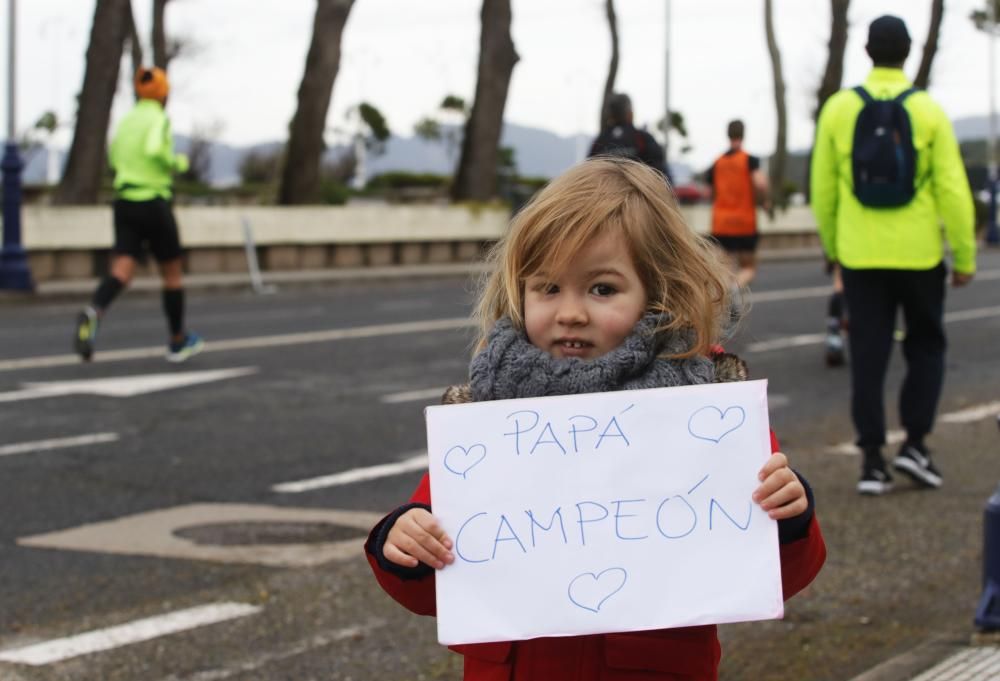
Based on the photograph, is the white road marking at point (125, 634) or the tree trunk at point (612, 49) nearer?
the white road marking at point (125, 634)

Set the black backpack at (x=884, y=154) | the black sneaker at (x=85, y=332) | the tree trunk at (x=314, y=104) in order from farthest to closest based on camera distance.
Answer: the tree trunk at (x=314, y=104) → the black sneaker at (x=85, y=332) → the black backpack at (x=884, y=154)

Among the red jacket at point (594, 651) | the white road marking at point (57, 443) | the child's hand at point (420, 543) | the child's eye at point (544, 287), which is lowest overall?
the white road marking at point (57, 443)

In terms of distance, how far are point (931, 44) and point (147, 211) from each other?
104 feet

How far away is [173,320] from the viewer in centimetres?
1148

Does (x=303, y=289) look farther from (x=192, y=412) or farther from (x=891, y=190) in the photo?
(x=891, y=190)

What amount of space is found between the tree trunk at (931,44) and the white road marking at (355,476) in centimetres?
3374

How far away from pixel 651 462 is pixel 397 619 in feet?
8.36

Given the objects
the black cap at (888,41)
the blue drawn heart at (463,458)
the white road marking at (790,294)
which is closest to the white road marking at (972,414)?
the black cap at (888,41)

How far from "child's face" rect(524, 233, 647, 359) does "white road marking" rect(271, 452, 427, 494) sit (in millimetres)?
4673

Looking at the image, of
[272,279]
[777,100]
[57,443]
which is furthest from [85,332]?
[777,100]

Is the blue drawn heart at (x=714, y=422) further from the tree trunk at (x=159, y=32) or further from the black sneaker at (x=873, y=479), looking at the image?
the tree trunk at (x=159, y=32)

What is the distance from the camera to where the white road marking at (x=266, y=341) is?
1140cm

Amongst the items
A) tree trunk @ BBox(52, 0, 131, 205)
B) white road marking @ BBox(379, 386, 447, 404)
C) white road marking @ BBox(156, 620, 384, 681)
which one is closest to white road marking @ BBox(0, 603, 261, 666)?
white road marking @ BBox(156, 620, 384, 681)

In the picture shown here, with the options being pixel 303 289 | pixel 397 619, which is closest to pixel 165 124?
pixel 397 619
